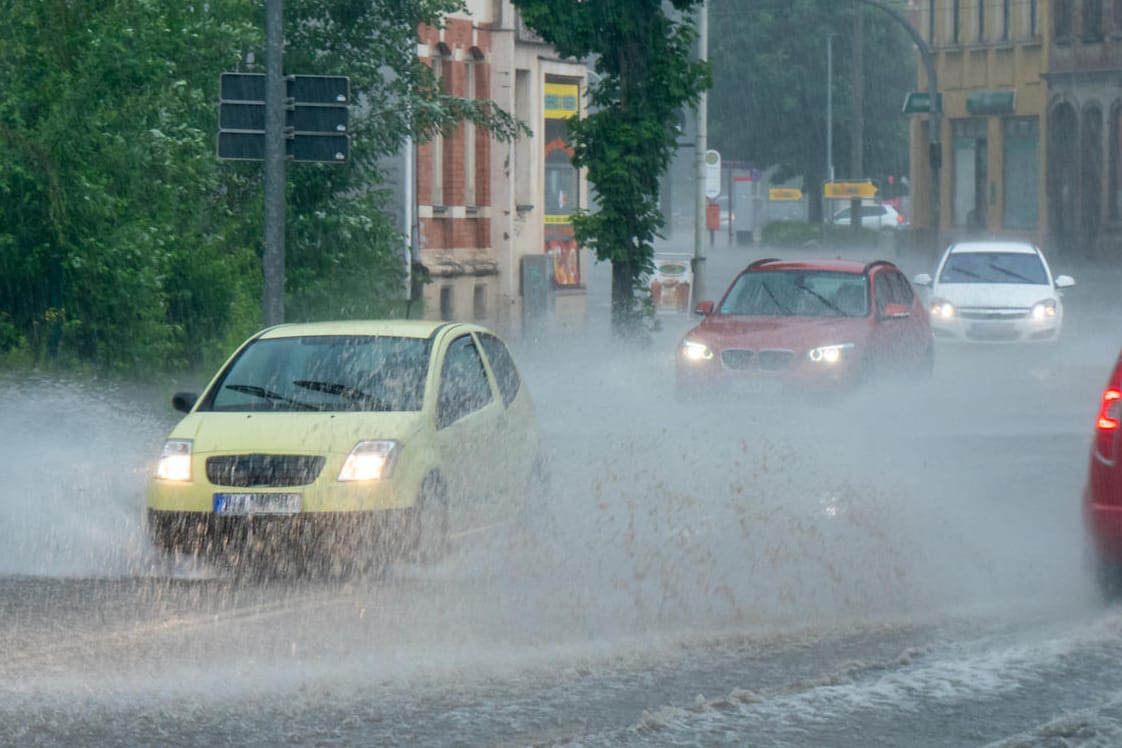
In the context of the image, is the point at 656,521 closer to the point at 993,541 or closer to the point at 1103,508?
the point at 993,541

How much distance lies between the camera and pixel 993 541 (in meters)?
11.8

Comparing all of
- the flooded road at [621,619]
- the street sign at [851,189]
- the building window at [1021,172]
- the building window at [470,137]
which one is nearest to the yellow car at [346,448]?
the flooded road at [621,619]

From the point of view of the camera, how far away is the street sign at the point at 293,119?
16.5 meters

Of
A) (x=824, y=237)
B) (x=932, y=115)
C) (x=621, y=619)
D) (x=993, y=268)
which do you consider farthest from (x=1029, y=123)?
(x=621, y=619)

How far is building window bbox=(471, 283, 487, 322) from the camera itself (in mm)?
36375

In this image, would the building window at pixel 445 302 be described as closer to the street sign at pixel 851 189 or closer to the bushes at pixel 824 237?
the street sign at pixel 851 189

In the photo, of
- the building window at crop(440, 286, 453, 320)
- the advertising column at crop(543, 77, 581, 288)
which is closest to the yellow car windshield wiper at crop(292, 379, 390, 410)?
the building window at crop(440, 286, 453, 320)

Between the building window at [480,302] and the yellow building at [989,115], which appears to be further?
the yellow building at [989,115]

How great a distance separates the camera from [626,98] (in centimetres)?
2597

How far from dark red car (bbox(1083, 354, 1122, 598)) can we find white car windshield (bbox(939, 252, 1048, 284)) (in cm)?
2114

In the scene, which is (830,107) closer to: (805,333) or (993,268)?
(993,268)

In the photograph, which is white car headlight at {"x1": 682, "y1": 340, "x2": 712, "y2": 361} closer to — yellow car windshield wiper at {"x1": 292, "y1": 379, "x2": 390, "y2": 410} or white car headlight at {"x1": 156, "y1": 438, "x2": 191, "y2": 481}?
yellow car windshield wiper at {"x1": 292, "y1": 379, "x2": 390, "y2": 410}

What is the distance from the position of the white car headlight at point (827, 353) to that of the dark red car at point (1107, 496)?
9598 millimetres

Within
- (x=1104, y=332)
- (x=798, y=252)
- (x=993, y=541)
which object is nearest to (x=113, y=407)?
(x=993, y=541)
